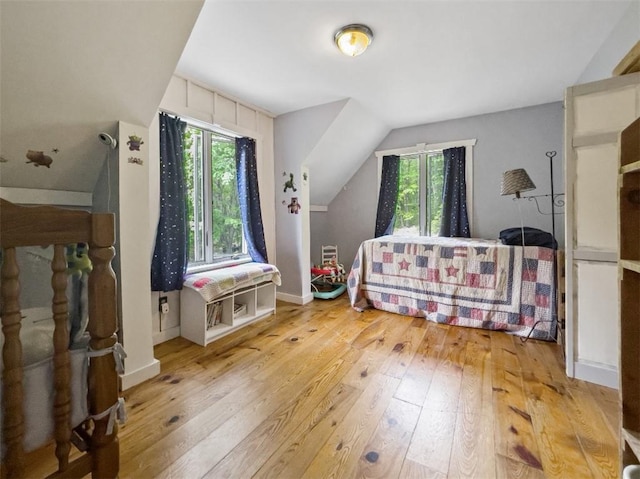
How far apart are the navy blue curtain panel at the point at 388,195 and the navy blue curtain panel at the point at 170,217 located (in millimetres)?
2682

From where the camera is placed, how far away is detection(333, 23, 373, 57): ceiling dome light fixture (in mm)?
1801

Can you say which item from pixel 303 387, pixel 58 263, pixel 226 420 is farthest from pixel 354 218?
pixel 58 263

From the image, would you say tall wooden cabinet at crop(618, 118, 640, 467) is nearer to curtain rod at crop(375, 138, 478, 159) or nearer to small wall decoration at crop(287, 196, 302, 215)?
small wall decoration at crop(287, 196, 302, 215)

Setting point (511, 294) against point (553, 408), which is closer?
point (553, 408)

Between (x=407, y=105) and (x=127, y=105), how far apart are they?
110 inches

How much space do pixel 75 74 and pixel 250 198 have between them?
5.68ft

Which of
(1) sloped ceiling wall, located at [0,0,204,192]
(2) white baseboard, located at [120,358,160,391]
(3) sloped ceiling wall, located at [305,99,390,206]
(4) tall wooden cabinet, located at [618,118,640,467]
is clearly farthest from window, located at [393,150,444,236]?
(2) white baseboard, located at [120,358,160,391]

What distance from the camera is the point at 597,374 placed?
66.2 inches

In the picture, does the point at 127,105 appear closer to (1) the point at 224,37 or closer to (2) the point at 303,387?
(1) the point at 224,37

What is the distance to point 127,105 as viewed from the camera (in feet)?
5.26

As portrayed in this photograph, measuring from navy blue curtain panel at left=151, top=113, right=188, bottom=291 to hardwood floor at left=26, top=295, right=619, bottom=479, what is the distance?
1.94 feet

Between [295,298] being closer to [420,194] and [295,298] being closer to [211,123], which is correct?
[211,123]

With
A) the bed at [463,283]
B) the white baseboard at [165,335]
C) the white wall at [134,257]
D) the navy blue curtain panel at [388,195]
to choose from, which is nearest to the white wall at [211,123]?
the white baseboard at [165,335]

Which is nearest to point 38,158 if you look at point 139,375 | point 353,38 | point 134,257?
point 134,257
